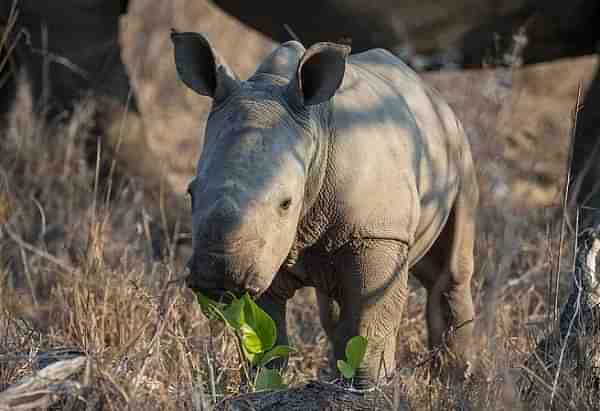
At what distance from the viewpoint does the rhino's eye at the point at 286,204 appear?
10.8 ft

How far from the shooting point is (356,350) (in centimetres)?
357

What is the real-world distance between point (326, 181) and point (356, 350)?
494mm

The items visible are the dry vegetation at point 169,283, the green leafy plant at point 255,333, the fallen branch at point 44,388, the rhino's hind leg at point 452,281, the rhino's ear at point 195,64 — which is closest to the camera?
the fallen branch at point 44,388

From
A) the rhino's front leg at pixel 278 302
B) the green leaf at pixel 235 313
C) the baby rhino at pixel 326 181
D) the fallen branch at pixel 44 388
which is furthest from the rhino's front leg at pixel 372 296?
the fallen branch at pixel 44 388

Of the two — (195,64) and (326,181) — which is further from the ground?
(195,64)

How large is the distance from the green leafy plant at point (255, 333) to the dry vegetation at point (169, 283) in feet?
0.34

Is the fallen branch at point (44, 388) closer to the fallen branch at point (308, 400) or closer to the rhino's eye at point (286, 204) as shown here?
the fallen branch at point (308, 400)

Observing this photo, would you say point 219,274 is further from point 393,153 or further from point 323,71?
point 393,153

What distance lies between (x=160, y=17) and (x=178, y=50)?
678 cm

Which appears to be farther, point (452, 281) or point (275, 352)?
point (452, 281)

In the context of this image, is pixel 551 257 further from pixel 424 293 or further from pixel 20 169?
pixel 20 169

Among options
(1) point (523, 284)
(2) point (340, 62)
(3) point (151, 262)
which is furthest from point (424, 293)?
(2) point (340, 62)

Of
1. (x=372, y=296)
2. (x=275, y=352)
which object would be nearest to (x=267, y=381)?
(x=275, y=352)

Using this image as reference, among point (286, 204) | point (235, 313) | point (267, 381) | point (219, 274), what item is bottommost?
point (267, 381)
